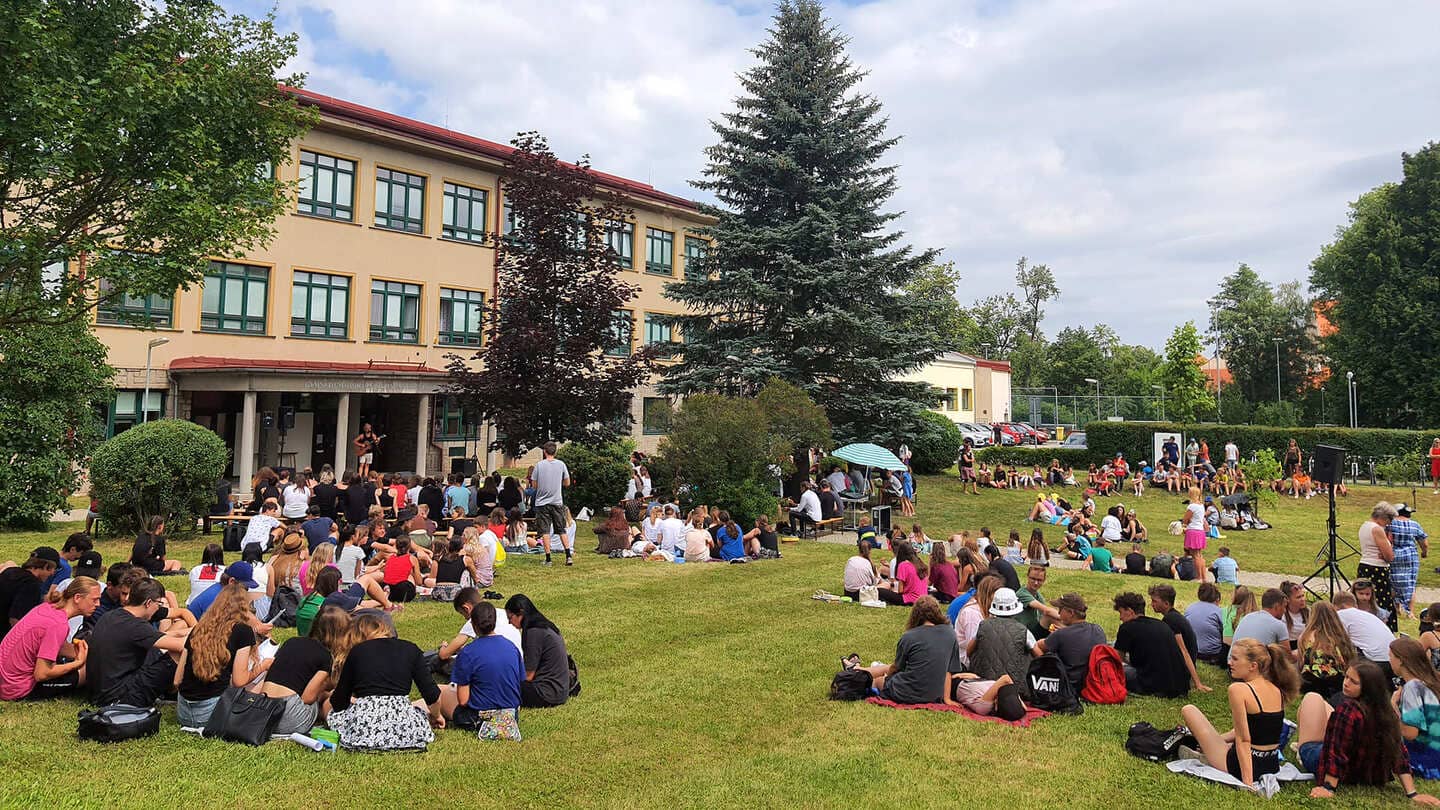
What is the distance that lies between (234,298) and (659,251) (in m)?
17.8

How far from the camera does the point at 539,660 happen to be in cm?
766

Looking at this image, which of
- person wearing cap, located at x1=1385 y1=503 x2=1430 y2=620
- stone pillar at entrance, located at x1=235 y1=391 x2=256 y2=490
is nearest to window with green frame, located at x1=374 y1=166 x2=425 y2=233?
stone pillar at entrance, located at x1=235 y1=391 x2=256 y2=490

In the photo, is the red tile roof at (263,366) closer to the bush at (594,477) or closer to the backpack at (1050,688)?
the bush at (594,477)

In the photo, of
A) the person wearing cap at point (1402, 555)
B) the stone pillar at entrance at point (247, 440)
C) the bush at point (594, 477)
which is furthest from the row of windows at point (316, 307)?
the person wearing cap at point (1402, 555)

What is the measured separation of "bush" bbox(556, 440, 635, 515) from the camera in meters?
21.6

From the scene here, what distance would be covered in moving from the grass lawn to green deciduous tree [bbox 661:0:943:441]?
1536 centimetres

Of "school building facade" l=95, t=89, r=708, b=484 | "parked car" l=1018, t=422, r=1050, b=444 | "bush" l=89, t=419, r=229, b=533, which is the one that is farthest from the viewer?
"parked car" l=1018, t=422, r=1050, b=444

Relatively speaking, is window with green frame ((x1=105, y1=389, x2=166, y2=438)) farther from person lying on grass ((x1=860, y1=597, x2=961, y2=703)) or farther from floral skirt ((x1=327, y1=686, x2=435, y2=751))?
person lying on grass ((x1=860, y1=597, x2=961, y2=703))

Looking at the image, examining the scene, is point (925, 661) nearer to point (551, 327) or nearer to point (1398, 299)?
point (551, 327)

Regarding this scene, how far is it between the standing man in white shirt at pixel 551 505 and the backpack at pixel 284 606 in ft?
16.5

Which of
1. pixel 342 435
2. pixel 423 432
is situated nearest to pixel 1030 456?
pixel 423 432

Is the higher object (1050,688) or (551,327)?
(551,327)

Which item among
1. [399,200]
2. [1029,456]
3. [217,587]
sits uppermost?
[399,200]

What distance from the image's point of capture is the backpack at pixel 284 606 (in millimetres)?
10047
